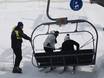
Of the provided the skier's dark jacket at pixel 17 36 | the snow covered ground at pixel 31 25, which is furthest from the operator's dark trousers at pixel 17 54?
the snow covered ground at pixel 31 25

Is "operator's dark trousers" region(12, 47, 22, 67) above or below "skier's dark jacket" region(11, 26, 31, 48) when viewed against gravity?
below

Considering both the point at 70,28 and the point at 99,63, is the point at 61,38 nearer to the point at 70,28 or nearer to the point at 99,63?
the point at 70,28

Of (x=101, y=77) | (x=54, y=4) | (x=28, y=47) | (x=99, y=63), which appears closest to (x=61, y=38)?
(x=28, y=47)

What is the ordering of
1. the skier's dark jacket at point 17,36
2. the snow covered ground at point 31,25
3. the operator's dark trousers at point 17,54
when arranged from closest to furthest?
the skier's dark jacket at point 17,36, the operator's dark trousers at point 17,54, the snow covered ground at point 31,25

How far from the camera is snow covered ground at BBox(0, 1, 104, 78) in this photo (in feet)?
51.7

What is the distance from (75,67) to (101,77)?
179 centimetres

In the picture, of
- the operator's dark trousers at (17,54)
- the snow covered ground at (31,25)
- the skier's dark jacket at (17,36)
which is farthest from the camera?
the snow covered ground at (31,25)

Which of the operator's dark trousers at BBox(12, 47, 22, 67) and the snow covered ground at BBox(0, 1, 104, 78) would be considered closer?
the operator's dark trousers at BBox(12, 47, 22, 67)

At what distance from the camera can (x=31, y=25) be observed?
81.1 feet

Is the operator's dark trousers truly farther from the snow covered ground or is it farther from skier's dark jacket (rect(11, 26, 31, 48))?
the snow covered ground

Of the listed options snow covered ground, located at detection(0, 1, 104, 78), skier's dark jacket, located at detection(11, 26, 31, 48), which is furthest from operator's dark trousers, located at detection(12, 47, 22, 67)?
snow covered ground, located at detection(0, 1, 104, 78)

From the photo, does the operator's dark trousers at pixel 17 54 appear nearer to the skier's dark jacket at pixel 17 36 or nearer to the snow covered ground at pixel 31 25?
the skier's dark jacket at pixel 17 36

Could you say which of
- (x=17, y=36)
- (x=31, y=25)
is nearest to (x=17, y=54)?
(x=17, y=36)

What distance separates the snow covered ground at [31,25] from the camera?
621 inches
